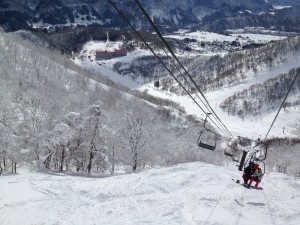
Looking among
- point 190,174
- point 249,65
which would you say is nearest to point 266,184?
point 190,174

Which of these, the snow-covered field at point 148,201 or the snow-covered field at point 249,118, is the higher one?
the snow-covered field at point 249,118

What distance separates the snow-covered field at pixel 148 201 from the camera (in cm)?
1919

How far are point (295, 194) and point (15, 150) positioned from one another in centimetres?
3580

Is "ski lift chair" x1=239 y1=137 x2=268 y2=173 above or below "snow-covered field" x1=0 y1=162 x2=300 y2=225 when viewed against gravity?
above

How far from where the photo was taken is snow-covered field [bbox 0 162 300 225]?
19.2 meters

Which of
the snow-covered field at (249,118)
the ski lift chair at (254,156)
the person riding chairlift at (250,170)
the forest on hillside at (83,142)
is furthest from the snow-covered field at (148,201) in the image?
the snow-covered field at (249,118)

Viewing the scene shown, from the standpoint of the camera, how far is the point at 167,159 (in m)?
60.2

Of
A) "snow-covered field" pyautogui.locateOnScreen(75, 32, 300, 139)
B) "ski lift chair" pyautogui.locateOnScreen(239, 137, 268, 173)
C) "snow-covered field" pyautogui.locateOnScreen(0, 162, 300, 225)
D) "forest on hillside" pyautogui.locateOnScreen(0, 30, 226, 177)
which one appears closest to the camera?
"snow-covered field" pyautogui.locateOnScreen(0, 162, 300, 225)

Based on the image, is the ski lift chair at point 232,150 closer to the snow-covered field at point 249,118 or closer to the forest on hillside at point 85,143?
the forest on hillside at point 85,143

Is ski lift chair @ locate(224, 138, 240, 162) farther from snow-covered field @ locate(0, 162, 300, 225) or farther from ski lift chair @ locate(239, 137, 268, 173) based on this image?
snow-covered field @ locate(0, 162, 300, 225)

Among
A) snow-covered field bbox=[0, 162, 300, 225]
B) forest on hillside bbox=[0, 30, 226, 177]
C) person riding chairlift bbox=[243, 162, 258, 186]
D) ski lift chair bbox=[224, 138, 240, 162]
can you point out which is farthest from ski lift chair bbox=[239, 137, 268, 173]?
forest on hillside bbox=[0, 30, 226, 177]

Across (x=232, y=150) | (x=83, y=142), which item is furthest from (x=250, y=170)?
(x=232, y=150)

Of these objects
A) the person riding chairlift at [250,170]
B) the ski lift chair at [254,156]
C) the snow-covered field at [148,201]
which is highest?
the ski lift chair at [254,156]

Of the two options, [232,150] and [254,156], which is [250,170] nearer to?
[254,156]
